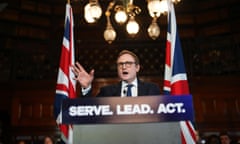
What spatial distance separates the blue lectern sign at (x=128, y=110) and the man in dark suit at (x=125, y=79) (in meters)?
0.53

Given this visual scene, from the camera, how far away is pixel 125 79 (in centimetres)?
166

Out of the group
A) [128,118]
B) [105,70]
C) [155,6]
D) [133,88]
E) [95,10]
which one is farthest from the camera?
[105,70]

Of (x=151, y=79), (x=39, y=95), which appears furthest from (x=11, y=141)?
(x=151, y=79)

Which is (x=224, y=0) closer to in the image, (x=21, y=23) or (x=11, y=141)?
(x=21, y=23)

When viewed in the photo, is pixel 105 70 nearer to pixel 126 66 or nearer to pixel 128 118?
pixel 126 66

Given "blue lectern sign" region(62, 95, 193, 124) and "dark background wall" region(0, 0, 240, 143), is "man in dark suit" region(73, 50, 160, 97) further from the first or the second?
"dark background wall" region(0, 0, 240, 143)

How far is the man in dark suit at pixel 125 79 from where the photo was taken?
61.2 inches

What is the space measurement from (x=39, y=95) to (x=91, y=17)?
2407mm

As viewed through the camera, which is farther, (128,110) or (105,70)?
(105,70)

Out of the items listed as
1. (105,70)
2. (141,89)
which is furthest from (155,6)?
(105,70)

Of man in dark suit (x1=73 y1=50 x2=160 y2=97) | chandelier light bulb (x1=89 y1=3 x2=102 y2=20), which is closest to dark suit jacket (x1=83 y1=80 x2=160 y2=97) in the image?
man in dark suit (x1=73 y1=50 x2=160 y2=97)

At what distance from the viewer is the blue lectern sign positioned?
38.8 inches

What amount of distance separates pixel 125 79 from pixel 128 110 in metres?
0.67

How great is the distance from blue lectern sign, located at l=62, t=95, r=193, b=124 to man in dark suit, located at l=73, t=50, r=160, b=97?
53 centimetres
